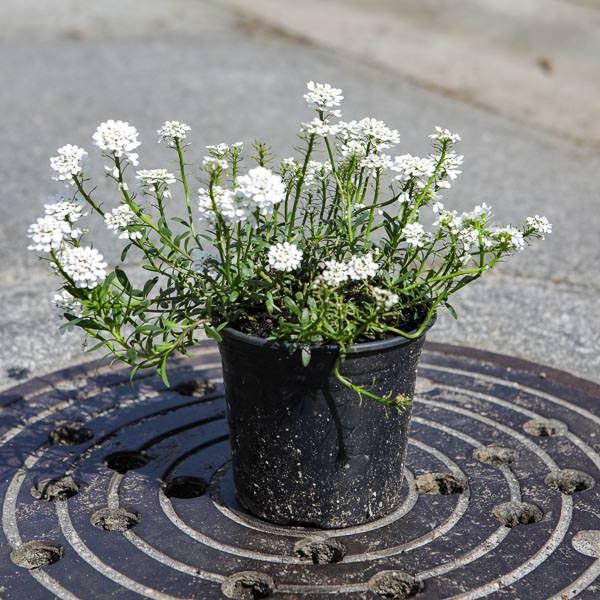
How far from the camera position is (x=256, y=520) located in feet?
7.45

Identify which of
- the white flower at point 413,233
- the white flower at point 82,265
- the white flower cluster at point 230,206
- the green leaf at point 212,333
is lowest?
the green leaf at point 212,333

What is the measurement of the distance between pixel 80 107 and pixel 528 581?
4458mm

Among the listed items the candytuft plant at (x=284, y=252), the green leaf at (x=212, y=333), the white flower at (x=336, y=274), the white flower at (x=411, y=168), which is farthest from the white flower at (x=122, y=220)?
the white flower at (x=411, y=168)

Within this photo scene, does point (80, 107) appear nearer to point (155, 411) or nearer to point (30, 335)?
point (30, 335)

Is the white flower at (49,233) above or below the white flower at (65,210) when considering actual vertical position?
below

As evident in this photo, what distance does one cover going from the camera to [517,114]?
5844 mm

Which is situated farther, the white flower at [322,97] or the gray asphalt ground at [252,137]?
the gray asphalt ground at [252,137]

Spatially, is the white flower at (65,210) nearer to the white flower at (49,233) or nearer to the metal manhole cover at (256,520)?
the white flower at (49,233)

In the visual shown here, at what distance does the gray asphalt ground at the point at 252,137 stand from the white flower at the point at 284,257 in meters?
1.35

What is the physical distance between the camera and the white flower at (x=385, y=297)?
195 centimetres

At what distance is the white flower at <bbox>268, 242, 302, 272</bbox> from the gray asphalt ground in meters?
1.35

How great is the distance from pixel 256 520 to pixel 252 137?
10.8 ft

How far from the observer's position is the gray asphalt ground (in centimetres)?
337

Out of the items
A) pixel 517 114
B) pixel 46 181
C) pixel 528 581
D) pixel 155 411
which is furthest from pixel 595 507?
pixel 517 114
